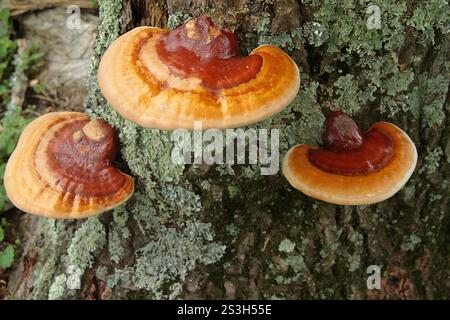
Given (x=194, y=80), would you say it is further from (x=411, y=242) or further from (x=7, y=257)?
(x=7, y=257)

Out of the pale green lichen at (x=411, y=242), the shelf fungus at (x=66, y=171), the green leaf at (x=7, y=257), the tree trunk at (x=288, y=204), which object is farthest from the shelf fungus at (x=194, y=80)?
the green leaf at (x=7, y=257)

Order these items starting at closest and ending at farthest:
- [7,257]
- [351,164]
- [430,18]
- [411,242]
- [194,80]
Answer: [194,80] → [351,164] → [430,18] → [411,242] → [7,257]

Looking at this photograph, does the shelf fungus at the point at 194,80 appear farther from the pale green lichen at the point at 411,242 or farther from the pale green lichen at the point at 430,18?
the pale green lichen at the point at 411,242

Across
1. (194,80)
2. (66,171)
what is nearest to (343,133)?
(194,80)

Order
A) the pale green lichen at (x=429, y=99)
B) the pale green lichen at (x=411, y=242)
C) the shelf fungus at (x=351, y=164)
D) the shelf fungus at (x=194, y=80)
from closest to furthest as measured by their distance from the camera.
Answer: the shelf fungus at (x=194, y=80) < the shelf fungus at (x=351, y=164) < the pale green lichen at (x=429, y=99) < the pale green lichen at (x=411, y=242)

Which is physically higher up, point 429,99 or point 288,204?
point 429,99

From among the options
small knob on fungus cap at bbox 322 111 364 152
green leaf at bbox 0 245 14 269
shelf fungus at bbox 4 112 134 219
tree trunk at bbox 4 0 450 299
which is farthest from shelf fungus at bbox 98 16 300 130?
green leaf at bbox 0 245 14 269
